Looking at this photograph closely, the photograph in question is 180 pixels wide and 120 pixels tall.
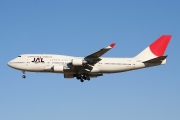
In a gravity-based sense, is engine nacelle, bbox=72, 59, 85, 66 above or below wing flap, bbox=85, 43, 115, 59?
below

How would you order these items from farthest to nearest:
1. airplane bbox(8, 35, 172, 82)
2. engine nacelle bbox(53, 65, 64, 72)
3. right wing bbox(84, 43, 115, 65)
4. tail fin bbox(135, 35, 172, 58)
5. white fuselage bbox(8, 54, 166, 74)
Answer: tail fin bbox(135, 35, 172, 58)
white fuselage bbox(8, 54, 166, 74)
airplane bbox(8, 35, 172, 82)
engine nacelle bbox(53, 65, 64, 72)
right wing bbox(84, 43, 115, 65)

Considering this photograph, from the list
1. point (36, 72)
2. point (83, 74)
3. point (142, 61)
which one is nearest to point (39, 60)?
point (36, 72)

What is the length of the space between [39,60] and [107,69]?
10.2 m

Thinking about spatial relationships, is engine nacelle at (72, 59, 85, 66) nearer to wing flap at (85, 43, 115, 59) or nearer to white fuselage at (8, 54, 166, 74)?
wing flap at (85, 43, 115, 59)

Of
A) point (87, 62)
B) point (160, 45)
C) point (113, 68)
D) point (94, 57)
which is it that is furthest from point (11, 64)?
point (160, 45)

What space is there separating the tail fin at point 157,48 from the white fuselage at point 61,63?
3.13m

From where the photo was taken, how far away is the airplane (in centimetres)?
6212

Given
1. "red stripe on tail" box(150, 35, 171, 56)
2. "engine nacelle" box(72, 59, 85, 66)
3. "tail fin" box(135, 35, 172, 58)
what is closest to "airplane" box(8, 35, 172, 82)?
"engine nacelle" box(72, 59, 85, 66)

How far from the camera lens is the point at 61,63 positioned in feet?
208

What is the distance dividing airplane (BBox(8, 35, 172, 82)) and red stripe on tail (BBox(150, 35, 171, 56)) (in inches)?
106

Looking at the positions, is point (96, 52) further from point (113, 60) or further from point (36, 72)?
point (36, 72)

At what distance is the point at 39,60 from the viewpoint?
62938 mm

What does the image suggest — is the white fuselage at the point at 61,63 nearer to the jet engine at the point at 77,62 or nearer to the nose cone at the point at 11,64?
the nose cone at the point at 11,64

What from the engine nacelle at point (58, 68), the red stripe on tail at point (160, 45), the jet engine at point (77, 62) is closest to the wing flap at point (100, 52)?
the jet engine at point (77, 62)
